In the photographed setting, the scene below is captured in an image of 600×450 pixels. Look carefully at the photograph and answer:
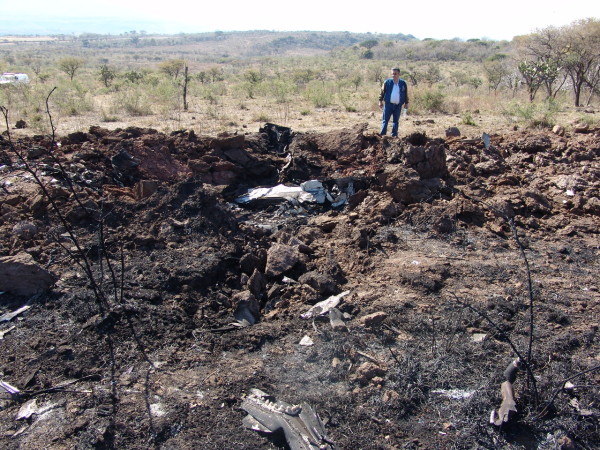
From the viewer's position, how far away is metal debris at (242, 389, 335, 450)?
10.3 ft

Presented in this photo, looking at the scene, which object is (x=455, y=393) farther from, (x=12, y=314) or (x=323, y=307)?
(x=12, y=314)

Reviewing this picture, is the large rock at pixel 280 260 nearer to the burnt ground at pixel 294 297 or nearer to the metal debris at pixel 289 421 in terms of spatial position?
the burnt ground at pixel 294 297

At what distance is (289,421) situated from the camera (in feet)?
10.7

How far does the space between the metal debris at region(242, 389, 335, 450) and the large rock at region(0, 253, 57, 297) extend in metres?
2.65

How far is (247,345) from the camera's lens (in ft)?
13.7

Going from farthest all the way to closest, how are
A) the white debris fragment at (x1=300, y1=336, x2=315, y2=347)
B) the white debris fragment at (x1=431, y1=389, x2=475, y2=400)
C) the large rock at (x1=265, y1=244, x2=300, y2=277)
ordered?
the large rock at (x1=265, y1=244, x2=300, y2=277), the white debris fragment at (x1=300, y1=336, x2=315, y2=347), the white debris fragment at (x1=431, y1=389, x2=475, y2=400)

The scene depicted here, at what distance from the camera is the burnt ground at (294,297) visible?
3352 millimetres

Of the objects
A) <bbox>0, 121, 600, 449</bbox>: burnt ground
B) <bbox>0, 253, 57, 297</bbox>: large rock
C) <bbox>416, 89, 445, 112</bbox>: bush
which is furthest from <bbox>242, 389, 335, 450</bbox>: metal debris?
<bbox>416, 89, 445, 112</bbox>: bush

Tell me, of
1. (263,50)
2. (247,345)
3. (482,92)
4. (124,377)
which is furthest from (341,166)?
(263,50)

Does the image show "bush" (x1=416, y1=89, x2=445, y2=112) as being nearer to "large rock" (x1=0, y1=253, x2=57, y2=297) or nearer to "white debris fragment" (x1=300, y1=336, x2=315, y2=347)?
"white debris fragment" (x1=300, y1=336, x2=315, y2=347)

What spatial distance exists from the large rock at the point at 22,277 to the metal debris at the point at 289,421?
2647 mm

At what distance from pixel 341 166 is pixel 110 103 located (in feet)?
41.0

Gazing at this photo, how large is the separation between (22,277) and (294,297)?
2.74 m

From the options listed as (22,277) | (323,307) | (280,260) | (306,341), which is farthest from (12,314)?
(323,307)
